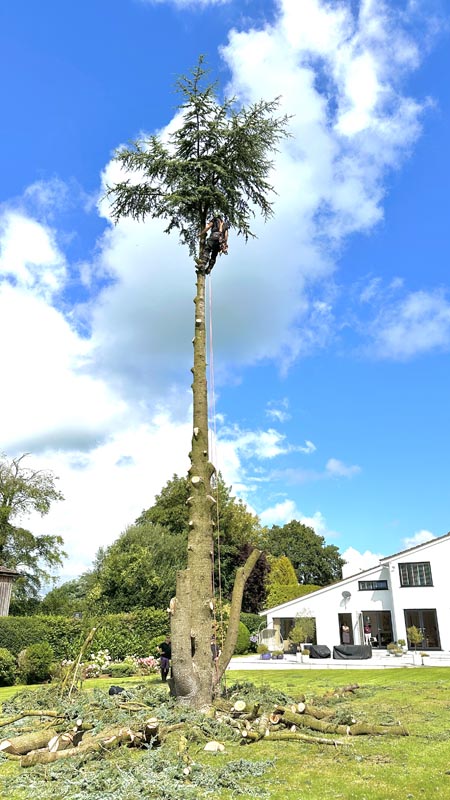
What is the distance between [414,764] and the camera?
6.91 m

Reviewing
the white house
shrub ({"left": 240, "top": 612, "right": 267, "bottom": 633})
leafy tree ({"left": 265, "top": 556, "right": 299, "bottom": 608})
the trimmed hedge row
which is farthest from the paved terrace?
leafy tree ({"left": 265, "top": 556, "right": 299, "bottom": 608})

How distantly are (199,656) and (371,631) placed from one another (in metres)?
26.9

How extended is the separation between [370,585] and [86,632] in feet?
56.9

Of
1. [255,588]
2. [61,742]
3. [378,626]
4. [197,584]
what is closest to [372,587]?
[378,626]

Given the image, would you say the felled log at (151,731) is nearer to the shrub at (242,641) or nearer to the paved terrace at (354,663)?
the paved terrace at (354,663)

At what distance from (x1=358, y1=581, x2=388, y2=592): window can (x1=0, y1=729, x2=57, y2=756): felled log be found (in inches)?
1097

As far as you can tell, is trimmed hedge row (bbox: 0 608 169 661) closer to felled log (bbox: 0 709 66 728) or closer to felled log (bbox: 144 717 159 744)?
felled log (bbox: 0 709 66 728)

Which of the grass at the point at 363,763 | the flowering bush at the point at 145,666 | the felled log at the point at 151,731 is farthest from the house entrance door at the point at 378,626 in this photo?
the felled log at the point at 151,731

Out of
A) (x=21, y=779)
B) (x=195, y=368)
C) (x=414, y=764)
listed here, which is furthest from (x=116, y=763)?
(x=195, y=368)

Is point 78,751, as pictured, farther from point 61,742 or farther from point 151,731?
point 151,731

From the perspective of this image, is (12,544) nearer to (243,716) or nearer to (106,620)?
(106,620)

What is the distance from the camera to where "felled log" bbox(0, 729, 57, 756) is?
7738 mm

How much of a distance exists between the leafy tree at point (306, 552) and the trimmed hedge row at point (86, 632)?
37881 millimetres

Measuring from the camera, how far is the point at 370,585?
108 feet
